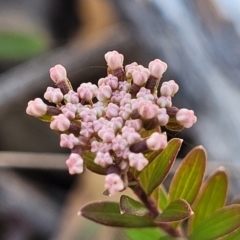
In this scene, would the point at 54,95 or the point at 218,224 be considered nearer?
the point at 54,95

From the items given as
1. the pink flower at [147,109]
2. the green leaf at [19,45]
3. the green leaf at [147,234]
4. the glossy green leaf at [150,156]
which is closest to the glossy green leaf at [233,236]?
the green leaf at [147,234]

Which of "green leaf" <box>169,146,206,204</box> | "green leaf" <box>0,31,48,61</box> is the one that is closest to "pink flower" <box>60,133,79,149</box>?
"green leaf" <box>169,146,206,204</box>

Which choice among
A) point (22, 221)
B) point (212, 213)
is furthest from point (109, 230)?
point (212, 213)

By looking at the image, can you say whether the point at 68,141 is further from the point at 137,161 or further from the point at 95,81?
the point at 95,81

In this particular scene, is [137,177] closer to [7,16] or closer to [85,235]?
[85,235]

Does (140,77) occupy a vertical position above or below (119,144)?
above

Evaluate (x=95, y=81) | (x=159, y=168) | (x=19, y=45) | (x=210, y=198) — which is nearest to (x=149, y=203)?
(x=159, y=168)
